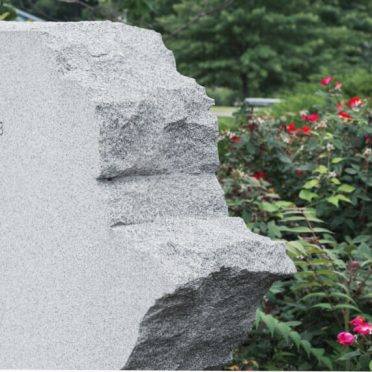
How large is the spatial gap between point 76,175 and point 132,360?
0.64 m

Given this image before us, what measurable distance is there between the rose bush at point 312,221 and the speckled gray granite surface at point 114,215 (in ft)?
2.55

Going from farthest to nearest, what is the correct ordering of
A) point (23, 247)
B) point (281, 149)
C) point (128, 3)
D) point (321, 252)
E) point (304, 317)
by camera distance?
1. point (128, 3)
2. point (281, 149)
3. point (304, 317)
4. point (321, 252)
5. point (23, 247)

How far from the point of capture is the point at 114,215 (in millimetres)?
2594

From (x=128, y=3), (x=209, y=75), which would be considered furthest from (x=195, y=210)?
(x=209, y=75)

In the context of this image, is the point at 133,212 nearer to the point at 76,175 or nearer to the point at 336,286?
the point at 76,175

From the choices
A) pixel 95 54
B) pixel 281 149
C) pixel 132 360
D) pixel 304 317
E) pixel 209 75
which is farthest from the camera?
pixel 209 75

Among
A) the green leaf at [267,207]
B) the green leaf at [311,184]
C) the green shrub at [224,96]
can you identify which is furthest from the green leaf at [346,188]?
the green shrub at [224,96]

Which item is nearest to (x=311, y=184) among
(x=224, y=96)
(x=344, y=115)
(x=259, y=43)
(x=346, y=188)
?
(x=346, y=188)

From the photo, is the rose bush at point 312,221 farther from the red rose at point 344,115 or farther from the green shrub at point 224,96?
the green shrub at point 224,96

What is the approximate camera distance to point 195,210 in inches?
111

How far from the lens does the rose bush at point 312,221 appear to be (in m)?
3.61

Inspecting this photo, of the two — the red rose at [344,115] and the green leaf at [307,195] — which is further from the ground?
the red rose at [344,115]

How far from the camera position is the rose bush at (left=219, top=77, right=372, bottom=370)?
3607 millimetres

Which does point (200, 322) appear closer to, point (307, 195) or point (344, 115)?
point (307, 195)
